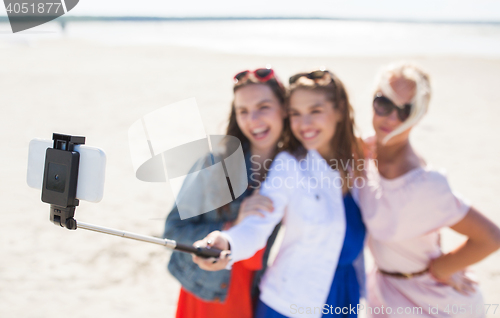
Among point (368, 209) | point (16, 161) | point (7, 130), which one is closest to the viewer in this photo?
point (368, 209)

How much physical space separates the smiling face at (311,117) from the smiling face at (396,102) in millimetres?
259

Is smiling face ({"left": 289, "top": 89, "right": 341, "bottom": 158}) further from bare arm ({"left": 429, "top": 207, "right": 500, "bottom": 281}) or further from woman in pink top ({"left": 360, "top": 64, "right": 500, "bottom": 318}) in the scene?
bare arm ({"left": 429, "top": 207, "right": 500, "bottom": 281})

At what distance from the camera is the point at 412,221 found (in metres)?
1.90

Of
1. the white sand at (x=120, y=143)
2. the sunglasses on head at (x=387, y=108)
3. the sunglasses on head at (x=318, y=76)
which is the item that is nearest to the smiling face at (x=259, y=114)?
the sunglasses on head at (x=318, y=76)

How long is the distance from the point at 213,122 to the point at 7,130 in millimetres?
3774

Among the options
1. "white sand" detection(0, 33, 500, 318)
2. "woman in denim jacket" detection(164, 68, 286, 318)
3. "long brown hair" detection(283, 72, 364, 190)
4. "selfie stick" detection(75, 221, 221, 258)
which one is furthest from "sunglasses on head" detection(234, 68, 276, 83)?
"selfie stick" detection(75, 221, 221, 258)

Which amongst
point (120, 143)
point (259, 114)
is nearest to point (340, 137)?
point (259, 114)

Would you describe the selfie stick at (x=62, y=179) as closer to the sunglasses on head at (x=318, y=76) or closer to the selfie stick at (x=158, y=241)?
the selfie stick at (x=158, y=241)

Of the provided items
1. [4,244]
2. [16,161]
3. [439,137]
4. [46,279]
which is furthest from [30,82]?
[439,137]

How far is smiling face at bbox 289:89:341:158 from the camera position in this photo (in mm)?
1956

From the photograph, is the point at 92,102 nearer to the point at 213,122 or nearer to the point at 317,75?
the point at 213,122

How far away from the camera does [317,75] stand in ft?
6.63

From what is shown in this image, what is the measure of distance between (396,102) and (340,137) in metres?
0.33

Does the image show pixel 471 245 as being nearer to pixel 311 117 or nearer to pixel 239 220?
pixel 311 117
